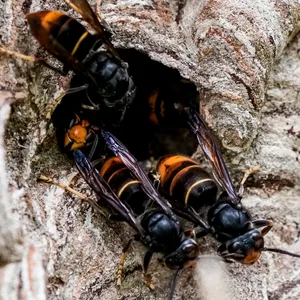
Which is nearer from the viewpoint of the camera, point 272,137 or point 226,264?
point 226,264

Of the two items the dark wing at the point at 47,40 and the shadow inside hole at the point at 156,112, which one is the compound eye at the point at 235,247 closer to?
the shadow inside hole at the point at 156,112

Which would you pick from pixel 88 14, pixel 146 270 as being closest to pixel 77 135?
pixel 88 14

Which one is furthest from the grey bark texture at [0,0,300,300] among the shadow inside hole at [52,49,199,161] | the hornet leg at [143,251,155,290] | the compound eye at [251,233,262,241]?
the shadow inside hole at [52,49,199,161]

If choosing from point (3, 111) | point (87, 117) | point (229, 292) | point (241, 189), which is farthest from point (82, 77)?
point (229, 292)

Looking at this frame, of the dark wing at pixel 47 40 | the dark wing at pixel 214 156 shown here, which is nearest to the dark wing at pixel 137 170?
the dark wing at pixel 214 156

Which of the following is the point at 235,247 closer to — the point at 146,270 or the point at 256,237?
the point at 256,237

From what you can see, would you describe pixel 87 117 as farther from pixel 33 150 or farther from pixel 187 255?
pixel 187 255
